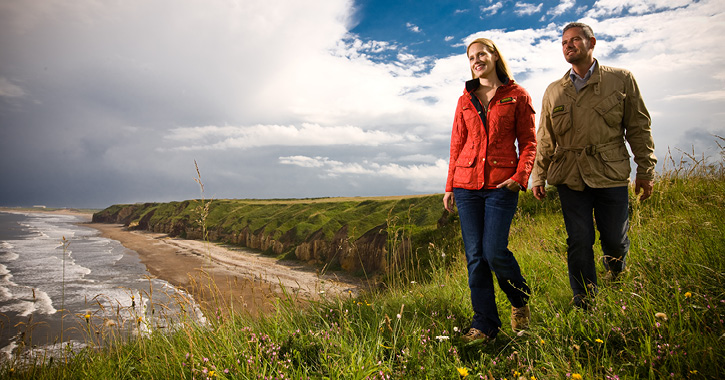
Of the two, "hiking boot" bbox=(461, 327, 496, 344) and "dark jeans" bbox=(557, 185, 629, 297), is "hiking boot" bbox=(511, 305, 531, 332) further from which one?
"dark jeans" bbox=(557, 185, 629, 297)

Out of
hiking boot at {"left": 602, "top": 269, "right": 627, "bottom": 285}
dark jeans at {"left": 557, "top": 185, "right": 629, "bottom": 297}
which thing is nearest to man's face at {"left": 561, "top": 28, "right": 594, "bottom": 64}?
dark jeans at {"left": 557, "top": 185, "right": 629, "bottom": 297}

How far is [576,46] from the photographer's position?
280 centimetres

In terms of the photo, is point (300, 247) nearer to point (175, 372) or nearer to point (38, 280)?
point (38, 280)

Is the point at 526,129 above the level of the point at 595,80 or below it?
below

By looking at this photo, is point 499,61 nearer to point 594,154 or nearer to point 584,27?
point 584,27

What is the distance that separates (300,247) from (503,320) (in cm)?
4327

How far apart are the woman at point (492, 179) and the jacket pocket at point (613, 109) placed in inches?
22.6

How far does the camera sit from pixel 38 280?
33125 mm

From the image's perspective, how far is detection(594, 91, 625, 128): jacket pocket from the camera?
2.75 meters

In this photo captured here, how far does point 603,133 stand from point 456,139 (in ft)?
3.83

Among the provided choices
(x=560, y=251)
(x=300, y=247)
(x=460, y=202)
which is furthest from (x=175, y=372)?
(x=300, y=247)

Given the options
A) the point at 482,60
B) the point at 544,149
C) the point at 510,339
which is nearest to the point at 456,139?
the point at 482,60

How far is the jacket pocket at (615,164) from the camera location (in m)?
2.69

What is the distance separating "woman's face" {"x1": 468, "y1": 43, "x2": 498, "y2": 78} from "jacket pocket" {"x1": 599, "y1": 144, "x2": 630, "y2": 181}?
1.14m
